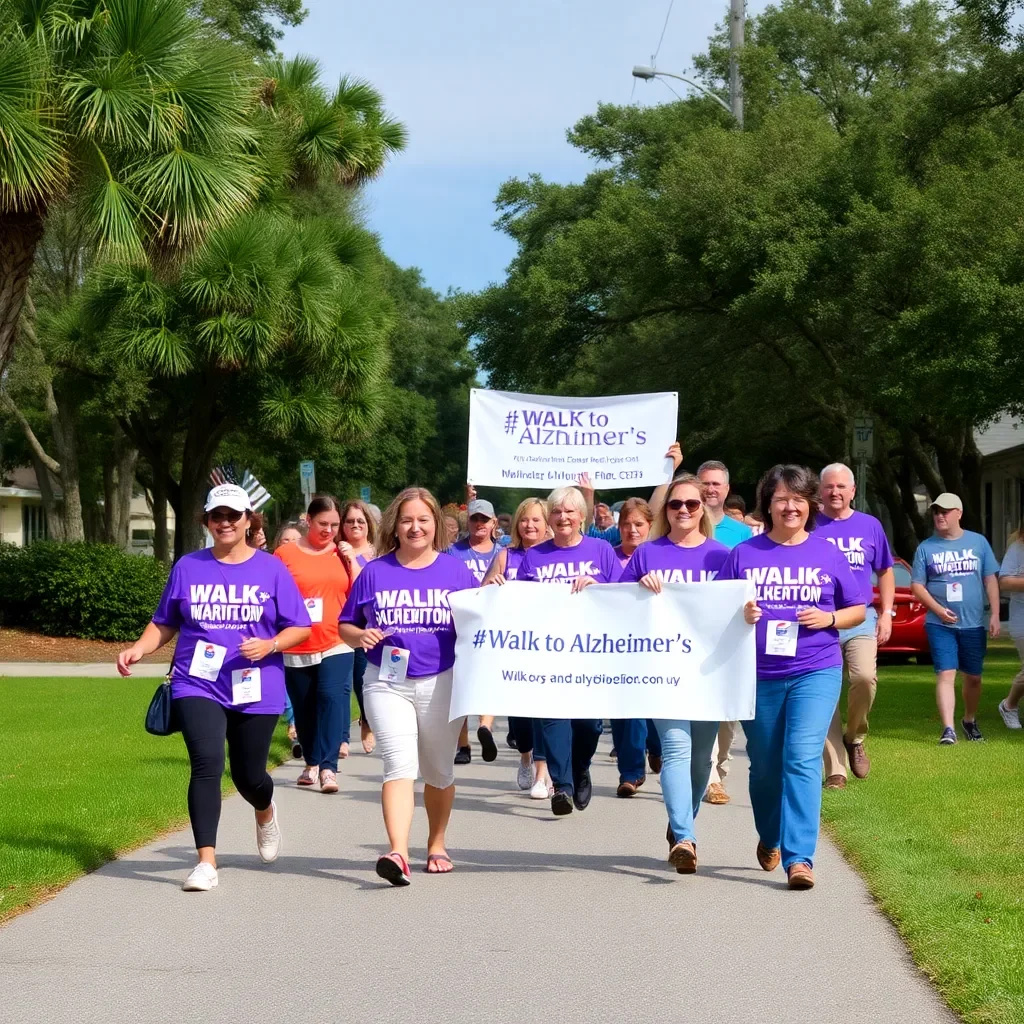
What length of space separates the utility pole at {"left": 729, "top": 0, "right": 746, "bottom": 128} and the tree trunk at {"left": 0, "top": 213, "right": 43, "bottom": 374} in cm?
2190

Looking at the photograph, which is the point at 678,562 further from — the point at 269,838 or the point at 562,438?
the point at 562,438

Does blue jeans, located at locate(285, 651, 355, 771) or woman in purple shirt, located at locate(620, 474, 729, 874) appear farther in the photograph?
blue jeans, located at locate(285, 651, 355, 771)

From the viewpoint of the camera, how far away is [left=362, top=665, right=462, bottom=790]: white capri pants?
727 centimetres

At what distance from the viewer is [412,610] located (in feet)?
24.3

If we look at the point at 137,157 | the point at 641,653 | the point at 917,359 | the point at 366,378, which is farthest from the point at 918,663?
the point at 641,653

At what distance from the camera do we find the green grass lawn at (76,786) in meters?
7.65

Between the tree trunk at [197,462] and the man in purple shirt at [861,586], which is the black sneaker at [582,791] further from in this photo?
the tree trunk at [197,462]

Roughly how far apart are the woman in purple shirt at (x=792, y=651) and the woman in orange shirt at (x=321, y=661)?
3.79m

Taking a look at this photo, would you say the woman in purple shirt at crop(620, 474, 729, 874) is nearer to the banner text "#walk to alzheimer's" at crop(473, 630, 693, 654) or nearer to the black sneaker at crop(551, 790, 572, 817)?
the banner text "#walk to alzheimer's" at crop(473, 630, 693, 654)

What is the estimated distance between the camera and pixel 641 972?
563 centimetres

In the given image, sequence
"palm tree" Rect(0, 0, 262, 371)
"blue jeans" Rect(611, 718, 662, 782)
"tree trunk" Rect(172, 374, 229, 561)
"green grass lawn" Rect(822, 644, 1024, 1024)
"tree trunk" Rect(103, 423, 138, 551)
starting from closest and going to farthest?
"green grass lawn" Rect(822, 644, 1024, 1024) < "blue jeans" Rect(611, 718, 662, 782) < "palm tree" Rect(0, 0, 262, 371) < "tree trunk" Rect(172, 374, 229, 561) < "tree trunk" Rect(103, 423, 138, 551)

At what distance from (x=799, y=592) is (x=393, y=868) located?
2201 mm

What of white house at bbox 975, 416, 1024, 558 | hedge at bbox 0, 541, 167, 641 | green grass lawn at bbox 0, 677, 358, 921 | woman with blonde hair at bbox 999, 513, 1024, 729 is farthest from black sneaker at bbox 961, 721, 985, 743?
white house at bbox 975, 416, 1024, 558

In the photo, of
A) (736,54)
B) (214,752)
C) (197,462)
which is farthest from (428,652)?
(736,54)
